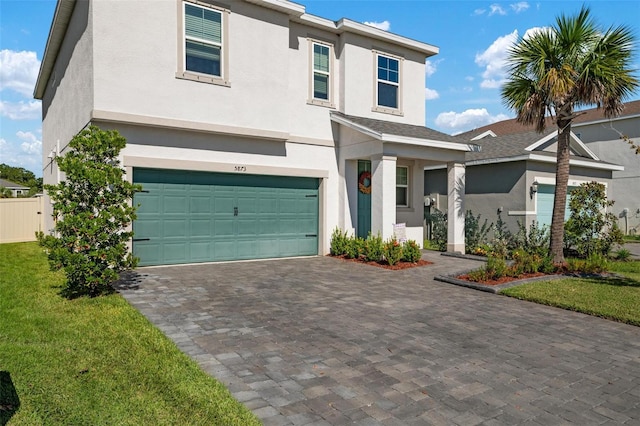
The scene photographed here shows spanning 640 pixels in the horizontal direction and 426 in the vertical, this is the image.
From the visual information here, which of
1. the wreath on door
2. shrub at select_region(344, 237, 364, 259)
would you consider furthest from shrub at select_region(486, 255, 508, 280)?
the wreath on door

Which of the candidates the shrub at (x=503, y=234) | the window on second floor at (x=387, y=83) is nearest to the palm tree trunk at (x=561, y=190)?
the shrub at (x=503, y=234)

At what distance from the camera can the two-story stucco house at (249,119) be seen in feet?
33.4

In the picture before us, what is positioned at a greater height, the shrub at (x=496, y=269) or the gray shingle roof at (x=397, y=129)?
the gray shingle roof at (x=397, y=129)

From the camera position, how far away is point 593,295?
26.1 ft

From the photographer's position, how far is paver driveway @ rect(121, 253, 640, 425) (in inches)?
144

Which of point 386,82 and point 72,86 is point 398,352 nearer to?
point 386,82

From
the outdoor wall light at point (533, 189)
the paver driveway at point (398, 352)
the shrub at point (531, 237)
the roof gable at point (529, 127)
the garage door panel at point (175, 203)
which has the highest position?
the roof gable at point (529, 127)

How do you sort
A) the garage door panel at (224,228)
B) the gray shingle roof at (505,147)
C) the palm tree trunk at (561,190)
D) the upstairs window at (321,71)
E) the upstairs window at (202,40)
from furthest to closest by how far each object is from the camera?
the gray shingle roof at (505,147) → the upstairs window at (321,71) → the garage door panel at (224,228) → the palm tree trunk at (561,190) → the upstairs window at (202,40)

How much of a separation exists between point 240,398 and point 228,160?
28.5ft

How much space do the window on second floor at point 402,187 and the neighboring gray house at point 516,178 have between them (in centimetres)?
244

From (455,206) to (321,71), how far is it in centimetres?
634

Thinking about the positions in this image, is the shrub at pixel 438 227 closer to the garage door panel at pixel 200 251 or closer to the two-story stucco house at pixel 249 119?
the two-story stucco house at pixel 249 119

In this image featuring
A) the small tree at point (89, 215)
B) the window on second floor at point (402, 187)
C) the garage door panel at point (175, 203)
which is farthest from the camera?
the window on second floor at point (402, 187)

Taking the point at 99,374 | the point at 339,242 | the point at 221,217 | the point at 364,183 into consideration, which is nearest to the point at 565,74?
the point at 364,183
